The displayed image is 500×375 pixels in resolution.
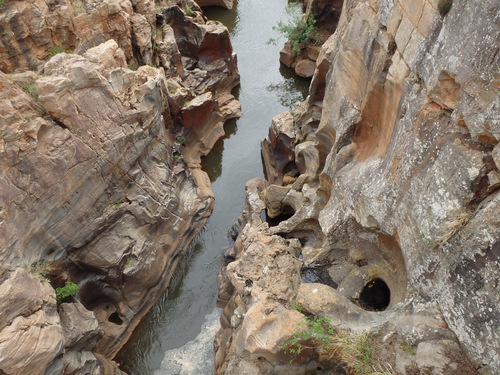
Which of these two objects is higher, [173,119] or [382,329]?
[382,329]

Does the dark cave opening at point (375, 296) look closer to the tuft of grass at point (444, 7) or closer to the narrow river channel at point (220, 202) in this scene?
the narrow river channel at point (220, 202)

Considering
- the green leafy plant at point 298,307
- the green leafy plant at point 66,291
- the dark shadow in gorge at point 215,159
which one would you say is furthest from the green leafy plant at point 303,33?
the green leafy plant at point 66,291

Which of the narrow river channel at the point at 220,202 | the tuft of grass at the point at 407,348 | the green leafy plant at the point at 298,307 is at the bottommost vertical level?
the narrow river channel at the point at 220,202

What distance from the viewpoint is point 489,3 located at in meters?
5.57

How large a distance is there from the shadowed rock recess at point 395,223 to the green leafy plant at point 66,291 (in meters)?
4.04

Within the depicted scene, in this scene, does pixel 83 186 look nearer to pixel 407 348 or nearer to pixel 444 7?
pixel 407 348

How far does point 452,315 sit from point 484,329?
25.1 inches

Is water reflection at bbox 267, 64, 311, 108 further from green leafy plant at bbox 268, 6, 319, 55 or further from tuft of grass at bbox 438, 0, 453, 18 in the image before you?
tuft of grass at bbox 438, 0, 453, 18

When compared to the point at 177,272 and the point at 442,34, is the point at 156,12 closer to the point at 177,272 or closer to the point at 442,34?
the point at 177,272

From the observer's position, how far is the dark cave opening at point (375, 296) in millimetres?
9078

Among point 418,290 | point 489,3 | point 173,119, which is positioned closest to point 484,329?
point 418,290

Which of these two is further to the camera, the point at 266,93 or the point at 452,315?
the point at 266,93

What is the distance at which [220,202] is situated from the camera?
15.5 m

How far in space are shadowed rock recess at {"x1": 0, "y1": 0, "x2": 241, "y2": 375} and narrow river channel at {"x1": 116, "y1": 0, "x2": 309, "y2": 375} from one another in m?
0.55
